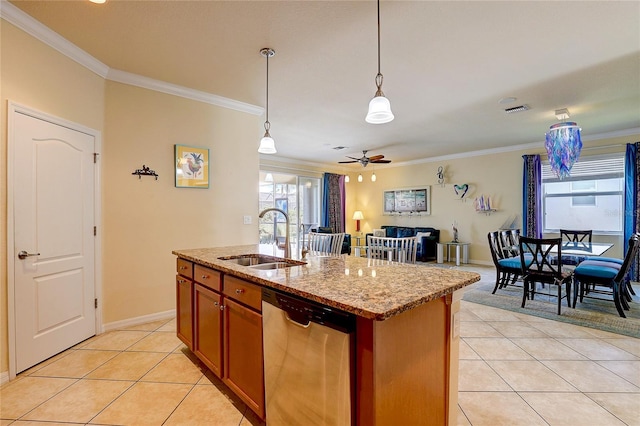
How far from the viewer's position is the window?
18.0 ft

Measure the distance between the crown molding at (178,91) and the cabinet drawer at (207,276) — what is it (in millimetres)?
2230

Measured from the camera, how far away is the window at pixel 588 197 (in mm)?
5492

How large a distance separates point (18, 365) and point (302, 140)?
4869mm

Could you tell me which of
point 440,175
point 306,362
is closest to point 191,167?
point 306,362

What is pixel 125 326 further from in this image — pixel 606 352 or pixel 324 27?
pixel 606 352

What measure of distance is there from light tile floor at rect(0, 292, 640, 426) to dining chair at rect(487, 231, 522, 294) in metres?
1.25

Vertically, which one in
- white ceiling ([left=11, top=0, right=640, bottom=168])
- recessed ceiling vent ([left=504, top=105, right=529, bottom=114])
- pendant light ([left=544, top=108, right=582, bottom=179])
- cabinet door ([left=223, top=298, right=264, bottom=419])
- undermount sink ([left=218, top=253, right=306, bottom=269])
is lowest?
cabinet door ([left=223, top=298, right=264, bottom=419])

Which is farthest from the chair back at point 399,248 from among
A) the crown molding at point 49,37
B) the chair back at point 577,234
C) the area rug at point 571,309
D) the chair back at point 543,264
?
the crown molding at point 49,37

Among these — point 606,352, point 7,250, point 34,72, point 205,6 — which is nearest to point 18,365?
point 7,250

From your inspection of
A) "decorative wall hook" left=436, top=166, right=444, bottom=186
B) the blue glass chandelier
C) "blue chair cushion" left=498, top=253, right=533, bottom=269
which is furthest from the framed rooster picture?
"decorative wall hook" left=436, top=166, right=444, bottom=186

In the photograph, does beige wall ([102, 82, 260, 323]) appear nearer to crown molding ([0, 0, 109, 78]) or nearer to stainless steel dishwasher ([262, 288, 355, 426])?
crown molding ([0, 0, 109, 78])

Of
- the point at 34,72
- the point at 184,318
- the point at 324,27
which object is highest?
the point at 324,27

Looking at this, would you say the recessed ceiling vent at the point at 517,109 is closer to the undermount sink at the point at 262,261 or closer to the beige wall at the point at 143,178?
the beige wall at the point at 143,178

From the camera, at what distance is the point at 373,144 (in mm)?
6344
